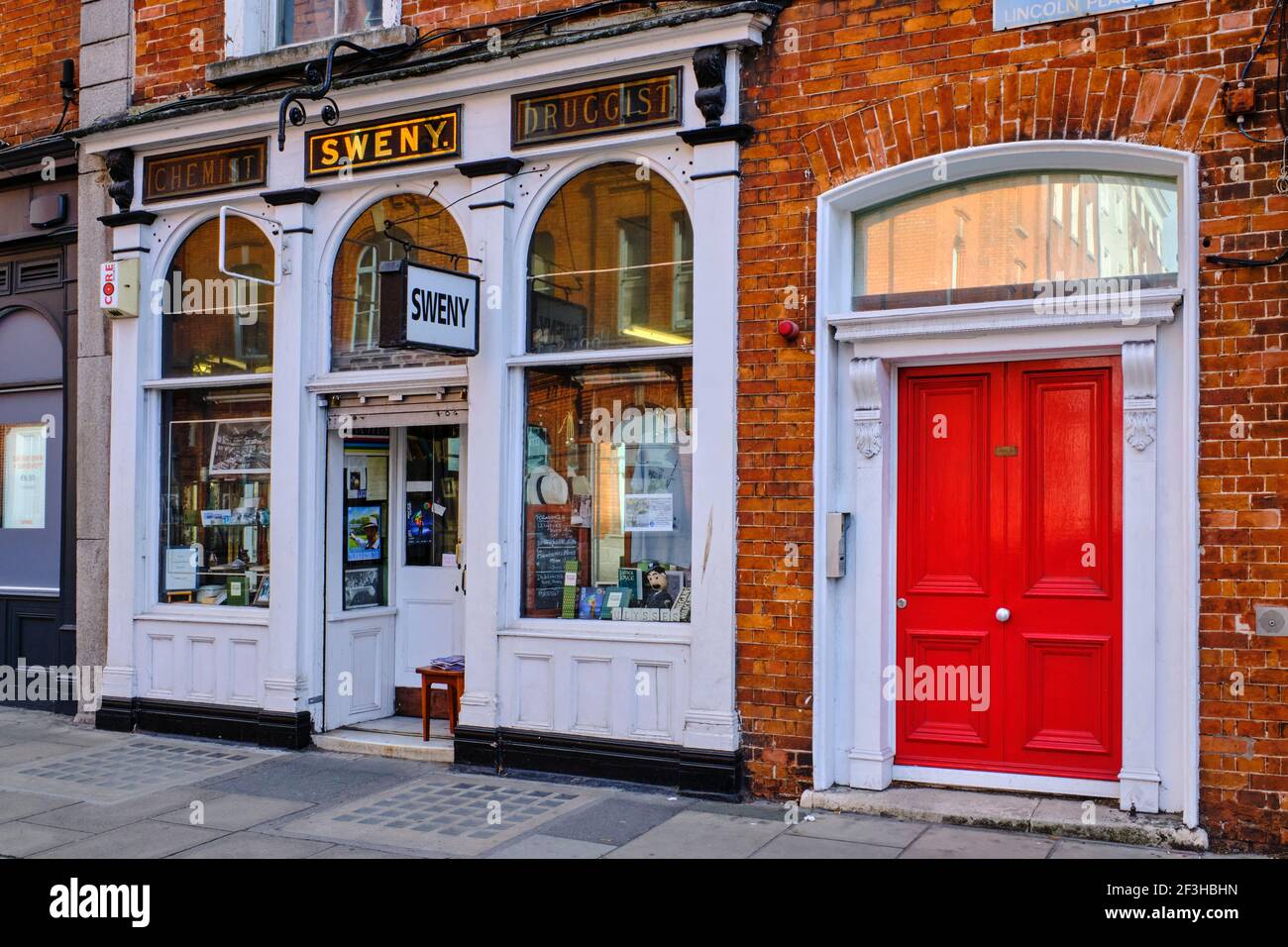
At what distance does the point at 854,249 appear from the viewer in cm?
778

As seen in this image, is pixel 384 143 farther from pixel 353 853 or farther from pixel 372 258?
pixel 353 853

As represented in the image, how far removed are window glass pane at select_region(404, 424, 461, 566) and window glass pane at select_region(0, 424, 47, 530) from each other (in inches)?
142

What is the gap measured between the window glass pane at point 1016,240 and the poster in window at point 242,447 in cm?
487

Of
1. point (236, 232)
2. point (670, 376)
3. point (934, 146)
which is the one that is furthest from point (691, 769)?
point (236, 232)

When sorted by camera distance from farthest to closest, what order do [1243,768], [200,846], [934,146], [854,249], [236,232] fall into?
[236,232] < [854,249] < [934,146] < [200,846] < [1243,768]

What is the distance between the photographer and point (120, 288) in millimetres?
10156

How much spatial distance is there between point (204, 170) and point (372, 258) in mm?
1691

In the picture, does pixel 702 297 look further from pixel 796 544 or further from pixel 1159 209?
pixel 1159 209

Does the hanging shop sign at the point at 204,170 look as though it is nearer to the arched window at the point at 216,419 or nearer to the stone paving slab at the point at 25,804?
Result: the arched window at the point at 216,419

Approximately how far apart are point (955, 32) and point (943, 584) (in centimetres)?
318

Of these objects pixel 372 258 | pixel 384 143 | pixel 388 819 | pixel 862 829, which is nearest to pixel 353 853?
pixel 388 819

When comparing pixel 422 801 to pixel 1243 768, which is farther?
pixel 422 801

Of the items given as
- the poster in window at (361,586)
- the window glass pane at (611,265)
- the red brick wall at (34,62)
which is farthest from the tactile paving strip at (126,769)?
the red brick wall at (34,62)

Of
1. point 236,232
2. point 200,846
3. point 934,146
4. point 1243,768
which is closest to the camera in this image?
point 1243,768
